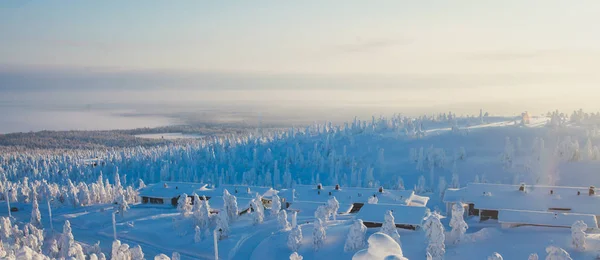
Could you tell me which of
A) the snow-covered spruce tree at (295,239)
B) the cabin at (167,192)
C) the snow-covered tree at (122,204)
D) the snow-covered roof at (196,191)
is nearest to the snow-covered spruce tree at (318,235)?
the snow-covered spruce tree at (295,239)

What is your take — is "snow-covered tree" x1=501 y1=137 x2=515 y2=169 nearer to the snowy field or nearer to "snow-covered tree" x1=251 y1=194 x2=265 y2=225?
the snowy field

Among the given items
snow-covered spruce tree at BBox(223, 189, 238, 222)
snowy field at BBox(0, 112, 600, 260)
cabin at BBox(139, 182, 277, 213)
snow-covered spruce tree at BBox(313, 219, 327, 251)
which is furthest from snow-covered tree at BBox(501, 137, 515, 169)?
snow-covered spruce tree at BBox(313, 219, 327, 251)

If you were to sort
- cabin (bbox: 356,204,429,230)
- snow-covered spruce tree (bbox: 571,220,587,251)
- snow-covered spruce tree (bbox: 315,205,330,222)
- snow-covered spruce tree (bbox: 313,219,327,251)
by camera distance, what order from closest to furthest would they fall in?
1. snow-covered spruce tree (bbox: 571,220,587,251)
2. snow-covered spruce tree (bbox: 313,219,327,251)
3. cabin (bbox: 356,204,429,230)
4. snow-covered spruce tree (bbox: 315,205,330,222)

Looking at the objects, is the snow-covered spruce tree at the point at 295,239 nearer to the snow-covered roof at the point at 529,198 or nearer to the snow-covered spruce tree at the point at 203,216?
the snow-covered spruce tree at the point at 203,216

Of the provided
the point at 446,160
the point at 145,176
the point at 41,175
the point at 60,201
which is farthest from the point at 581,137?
the point at 41,175

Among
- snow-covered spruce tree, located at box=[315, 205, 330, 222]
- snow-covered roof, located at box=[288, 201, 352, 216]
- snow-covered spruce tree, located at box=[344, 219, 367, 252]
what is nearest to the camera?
snow-covered spruce tree, located at box=[344, 219, 367, 252]

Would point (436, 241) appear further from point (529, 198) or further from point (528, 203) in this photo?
point (529, 198)
